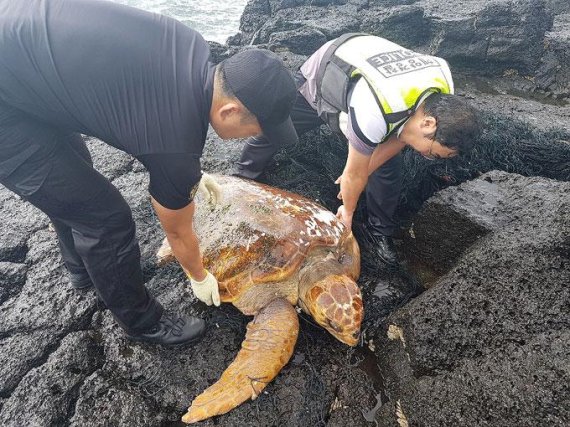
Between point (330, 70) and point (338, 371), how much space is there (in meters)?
1.97

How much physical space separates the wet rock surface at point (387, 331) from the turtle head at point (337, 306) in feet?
0.57

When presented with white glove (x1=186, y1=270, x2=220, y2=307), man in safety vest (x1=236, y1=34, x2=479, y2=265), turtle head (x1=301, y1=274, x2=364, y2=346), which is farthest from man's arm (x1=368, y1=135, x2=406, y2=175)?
white glove (x1=186, y1=270, x2=220, y2=307)

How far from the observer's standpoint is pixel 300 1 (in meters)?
6.91

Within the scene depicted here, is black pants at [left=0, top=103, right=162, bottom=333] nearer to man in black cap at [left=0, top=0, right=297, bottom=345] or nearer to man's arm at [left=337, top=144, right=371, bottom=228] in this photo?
man in black cap at [left=0, top=0, right=297, bottom=345]

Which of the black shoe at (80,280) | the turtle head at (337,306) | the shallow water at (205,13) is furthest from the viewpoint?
the shallow water at (205,13)

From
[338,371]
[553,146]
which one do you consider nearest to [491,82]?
[553,146]

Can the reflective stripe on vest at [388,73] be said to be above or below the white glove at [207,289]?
above

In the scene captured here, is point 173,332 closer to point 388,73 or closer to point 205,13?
point 388,73

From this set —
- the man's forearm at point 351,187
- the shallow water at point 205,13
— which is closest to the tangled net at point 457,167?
the man's forearm at point 351,187

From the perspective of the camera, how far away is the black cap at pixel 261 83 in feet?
5.07

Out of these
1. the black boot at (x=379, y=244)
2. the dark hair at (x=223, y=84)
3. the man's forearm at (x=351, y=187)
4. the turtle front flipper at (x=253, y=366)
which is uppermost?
the dark hair at (x=223, y=84)

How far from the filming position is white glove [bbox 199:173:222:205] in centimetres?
276

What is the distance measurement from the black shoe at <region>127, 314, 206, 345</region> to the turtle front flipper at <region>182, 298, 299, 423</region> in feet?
1.05

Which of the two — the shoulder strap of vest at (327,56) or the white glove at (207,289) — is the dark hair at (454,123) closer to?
the shoulder strap of vest at (327,56)
